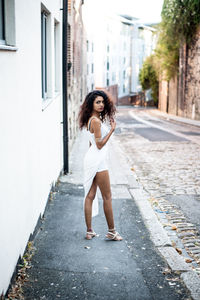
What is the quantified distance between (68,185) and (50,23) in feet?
10.8

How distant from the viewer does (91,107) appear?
4801 mm

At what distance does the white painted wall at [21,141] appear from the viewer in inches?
127

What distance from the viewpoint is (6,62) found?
3.27 meters

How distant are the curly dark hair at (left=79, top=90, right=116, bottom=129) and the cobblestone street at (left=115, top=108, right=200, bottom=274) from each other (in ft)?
6.36

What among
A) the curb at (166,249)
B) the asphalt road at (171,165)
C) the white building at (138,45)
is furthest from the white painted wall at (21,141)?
the white building at (138,45)

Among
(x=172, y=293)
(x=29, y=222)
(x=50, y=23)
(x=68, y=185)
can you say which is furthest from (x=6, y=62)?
(x=68, y=185)

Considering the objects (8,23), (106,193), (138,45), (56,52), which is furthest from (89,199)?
(138,45)

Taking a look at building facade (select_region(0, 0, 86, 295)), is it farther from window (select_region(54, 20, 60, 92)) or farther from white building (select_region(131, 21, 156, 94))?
white building (select_region(131, 21, 156, 94))

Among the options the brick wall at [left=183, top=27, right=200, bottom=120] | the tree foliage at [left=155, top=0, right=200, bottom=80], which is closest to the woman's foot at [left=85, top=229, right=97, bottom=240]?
the tree foliage at [left=155, top=0, right=200, bottom=80]

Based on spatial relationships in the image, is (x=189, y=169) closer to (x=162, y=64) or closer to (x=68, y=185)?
(x=68, y=185)

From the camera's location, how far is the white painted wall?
3.22m

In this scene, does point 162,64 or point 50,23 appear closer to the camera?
point 50,23

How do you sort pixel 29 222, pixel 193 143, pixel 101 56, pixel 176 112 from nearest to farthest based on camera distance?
pixel 29 222
pixel 193 143
pixel 176 112
pixel 101 56

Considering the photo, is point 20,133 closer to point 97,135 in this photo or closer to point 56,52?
point 97,135
